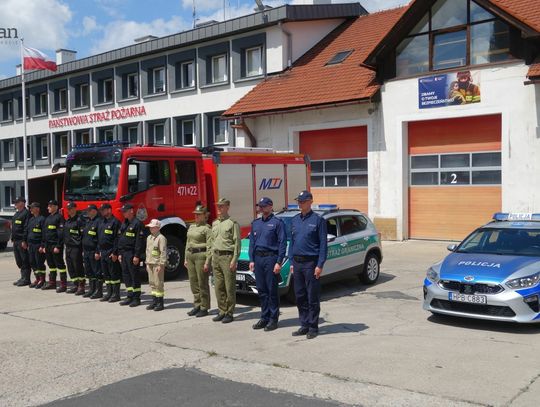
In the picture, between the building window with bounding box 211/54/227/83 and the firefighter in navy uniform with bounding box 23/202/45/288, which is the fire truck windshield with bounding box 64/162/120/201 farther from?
the building window with bounding box 211/54/227/83

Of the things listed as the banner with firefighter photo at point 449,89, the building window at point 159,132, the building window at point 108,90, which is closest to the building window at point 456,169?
the banner with firefighter photo at point 449,89

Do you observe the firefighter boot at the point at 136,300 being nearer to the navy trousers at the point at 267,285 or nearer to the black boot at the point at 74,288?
the black boot at the point at 74,288

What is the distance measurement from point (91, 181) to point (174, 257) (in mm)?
2343

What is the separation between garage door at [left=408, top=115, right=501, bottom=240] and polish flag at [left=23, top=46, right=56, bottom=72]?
17.2 metres

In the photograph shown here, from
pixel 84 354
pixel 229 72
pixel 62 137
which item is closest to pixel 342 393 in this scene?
pixel 84 354

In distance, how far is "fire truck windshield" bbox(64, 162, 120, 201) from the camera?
12031mm

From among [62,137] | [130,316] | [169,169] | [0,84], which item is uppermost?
[0,84]

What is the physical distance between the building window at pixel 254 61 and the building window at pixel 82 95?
11.3 meters

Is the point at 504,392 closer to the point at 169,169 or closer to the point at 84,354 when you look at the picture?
the point at 84,354

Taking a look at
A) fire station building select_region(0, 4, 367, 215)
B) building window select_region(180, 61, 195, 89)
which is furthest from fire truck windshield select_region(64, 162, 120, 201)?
building window select_region(180, 61, 195, 89)

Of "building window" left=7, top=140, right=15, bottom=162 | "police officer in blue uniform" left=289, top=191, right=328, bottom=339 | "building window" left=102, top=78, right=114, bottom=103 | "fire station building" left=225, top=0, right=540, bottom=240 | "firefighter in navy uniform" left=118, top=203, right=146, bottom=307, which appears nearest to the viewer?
"police officer in blue uniform" left=289, top=191, right=328, bottom=339

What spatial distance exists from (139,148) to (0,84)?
1142 inches

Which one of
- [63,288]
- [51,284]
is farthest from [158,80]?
[63,288]

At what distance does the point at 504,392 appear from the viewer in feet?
17.6
